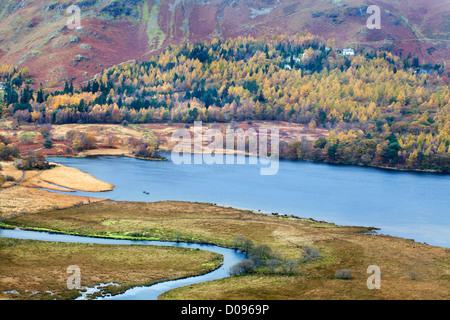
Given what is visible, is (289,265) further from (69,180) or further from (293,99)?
(293,99)

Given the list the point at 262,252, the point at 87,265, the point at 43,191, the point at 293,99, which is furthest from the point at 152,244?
the point at 293,99

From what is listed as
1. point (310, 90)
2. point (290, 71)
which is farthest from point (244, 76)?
point (310, 90)

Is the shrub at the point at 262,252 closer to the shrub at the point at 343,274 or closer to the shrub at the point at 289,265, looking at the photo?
the shrub at the point at 289,265

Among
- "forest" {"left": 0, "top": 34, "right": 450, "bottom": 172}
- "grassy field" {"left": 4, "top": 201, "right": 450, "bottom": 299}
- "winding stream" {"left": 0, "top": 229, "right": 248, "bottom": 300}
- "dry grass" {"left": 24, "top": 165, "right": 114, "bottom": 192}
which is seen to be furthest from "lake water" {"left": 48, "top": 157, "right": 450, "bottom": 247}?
"winding stream" {"left": 0, "top": 229, "right": 248, "bottom": 300}

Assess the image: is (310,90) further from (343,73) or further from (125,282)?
(125,282)

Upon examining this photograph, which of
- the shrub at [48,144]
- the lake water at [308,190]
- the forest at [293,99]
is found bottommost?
the lake water at [308,190]

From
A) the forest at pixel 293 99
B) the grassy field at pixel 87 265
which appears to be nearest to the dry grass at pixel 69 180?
the grassy field at pixel 87 265
